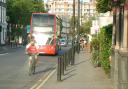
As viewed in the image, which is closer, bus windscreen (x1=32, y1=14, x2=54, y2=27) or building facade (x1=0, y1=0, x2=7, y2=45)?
bus windscreen (x1=32, y1=14, x2=54, y2=27)

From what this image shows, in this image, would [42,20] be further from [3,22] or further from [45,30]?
[3,22]

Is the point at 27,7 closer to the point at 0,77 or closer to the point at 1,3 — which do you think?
the point at 1,3

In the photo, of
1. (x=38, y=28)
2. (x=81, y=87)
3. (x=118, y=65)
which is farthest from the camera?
(x=38, y=28)

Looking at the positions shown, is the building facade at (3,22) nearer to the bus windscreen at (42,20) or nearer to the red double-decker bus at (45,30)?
the red double-decker bus at (45,30)

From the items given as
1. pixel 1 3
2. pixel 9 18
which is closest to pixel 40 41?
pixel 1 3

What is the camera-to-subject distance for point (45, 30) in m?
42.2

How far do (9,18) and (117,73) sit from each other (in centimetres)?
8636

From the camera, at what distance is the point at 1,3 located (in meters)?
86.9

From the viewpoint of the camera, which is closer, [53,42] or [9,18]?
[53,42]

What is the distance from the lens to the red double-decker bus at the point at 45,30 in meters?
42.0

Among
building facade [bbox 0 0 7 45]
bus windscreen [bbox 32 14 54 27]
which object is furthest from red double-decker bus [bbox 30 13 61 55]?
building facade [bbox 0 0 7 45]

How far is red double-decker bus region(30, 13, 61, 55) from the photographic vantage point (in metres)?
42.0

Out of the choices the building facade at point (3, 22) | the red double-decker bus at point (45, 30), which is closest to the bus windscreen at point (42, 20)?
the red double-decker bus at point (45, 30)

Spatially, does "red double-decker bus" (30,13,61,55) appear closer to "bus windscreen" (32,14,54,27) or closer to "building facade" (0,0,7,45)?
"bus windscreen" (32,14,54,27)
